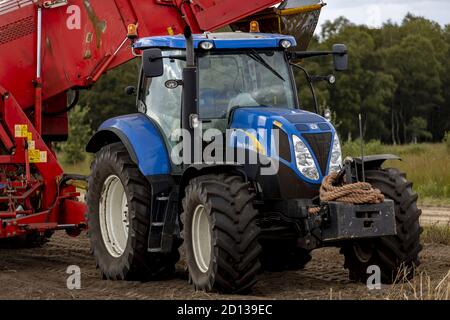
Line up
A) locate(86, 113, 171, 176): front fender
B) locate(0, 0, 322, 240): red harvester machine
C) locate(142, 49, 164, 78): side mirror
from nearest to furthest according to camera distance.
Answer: locate(142, 49, 164, 78): side mirror → locate(86, 113, 171, 176): front fender → locate(0, 0, 322, 240): red harvester machine

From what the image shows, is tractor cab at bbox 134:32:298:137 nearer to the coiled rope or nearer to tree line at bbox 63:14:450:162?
the coiled rope

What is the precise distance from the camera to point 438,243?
1266 centimetres

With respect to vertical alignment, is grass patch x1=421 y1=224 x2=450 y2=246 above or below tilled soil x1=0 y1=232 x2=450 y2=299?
above

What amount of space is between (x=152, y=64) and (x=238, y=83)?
0.95m

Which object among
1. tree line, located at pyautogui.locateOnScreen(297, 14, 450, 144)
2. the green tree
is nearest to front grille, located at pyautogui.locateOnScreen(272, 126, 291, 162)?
tree line, located at pyautogui.locateOnScreen(297, 14, 450, 144)

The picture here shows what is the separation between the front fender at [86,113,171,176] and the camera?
9797 mm

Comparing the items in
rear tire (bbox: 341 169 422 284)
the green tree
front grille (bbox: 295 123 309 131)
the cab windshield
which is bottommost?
rear tire (bbox: 341 169 422 284)

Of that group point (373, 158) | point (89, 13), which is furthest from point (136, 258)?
point (89, 13)

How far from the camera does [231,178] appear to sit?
8680mm

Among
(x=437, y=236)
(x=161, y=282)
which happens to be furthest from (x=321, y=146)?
(x=437, y=236)

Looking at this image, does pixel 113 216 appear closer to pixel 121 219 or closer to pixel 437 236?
pixel 121 219

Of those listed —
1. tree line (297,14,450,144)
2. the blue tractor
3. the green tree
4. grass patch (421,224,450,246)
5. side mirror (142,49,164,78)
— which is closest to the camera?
the blue tractor
